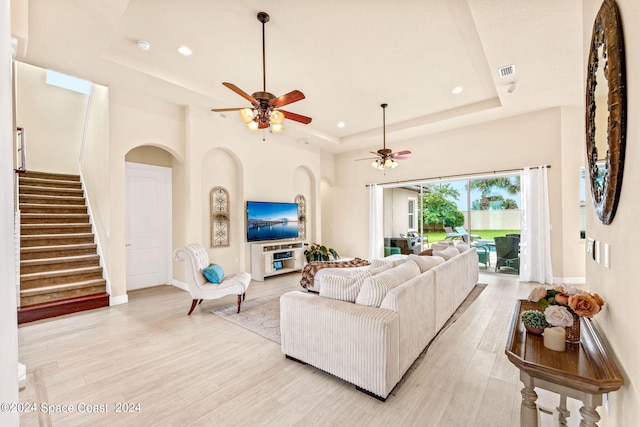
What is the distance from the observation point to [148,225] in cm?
557

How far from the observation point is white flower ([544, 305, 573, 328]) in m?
1.37

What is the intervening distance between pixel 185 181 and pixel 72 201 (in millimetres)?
2757

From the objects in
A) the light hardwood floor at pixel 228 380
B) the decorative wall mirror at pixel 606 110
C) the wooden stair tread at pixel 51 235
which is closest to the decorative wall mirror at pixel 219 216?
the wooden stair tread at pixel 51 235

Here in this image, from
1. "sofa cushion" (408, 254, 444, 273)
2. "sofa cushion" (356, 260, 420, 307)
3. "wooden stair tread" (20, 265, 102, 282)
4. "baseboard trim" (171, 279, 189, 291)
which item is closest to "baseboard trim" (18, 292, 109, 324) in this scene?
"wooden stair tread" (20, 265, 102, 282)

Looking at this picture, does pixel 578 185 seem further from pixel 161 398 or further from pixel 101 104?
pixel 101 104

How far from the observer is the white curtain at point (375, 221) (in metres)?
7.77

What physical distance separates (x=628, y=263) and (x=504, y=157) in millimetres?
5614

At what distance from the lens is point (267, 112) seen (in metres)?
3.19

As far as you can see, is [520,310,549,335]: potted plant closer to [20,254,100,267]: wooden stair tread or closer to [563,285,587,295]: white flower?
[563,285,587,295]: white flower

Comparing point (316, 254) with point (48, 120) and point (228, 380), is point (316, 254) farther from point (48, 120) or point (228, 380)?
point (48, 120)

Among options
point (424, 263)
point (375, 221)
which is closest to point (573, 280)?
point (424, 263)

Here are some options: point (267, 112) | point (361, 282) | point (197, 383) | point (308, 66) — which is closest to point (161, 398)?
point (197, 383)

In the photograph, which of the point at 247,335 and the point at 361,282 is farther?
the point at 247,335

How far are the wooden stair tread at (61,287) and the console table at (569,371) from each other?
545 centimetres
